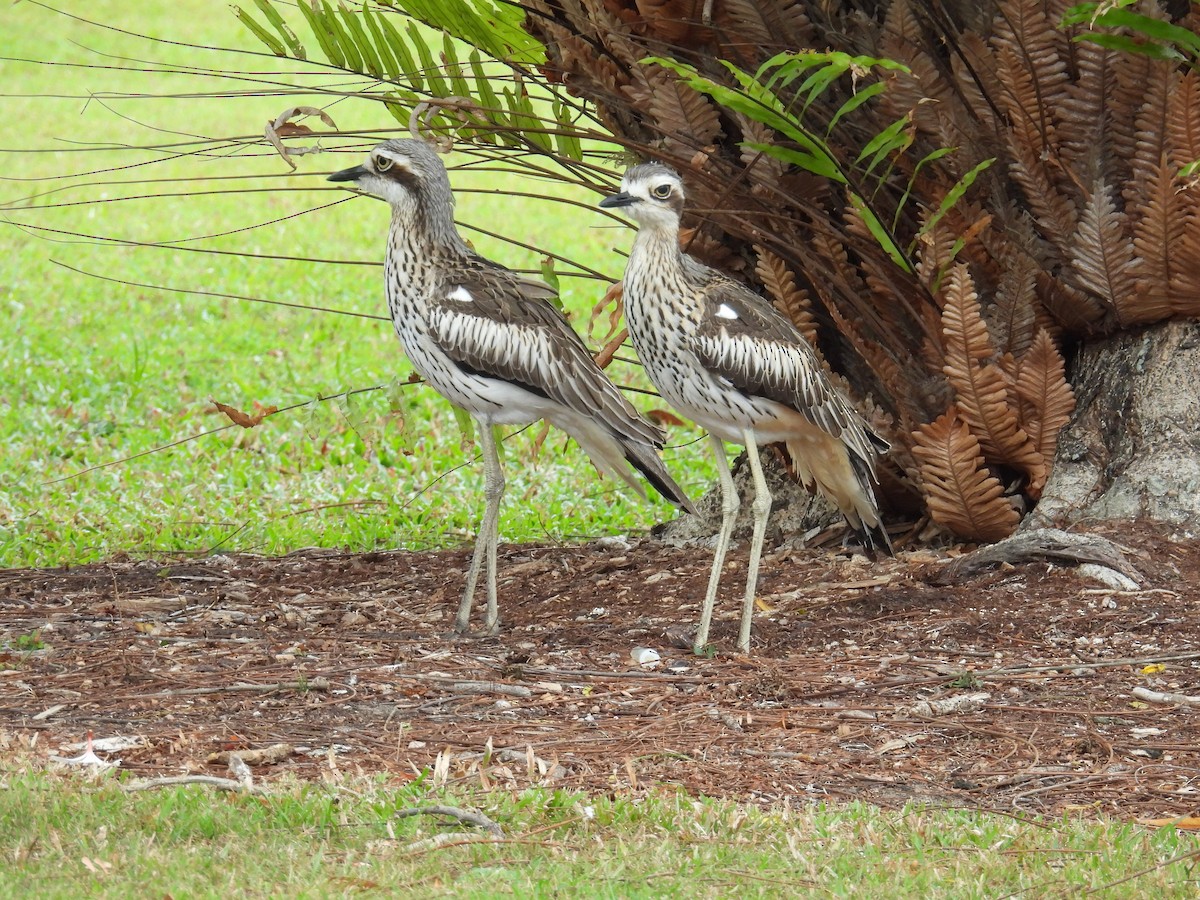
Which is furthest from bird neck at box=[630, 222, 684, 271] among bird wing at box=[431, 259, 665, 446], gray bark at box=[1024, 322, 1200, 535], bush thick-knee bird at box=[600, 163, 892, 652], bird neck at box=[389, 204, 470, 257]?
gray bark at box=[1024, 322, 1200, 535]

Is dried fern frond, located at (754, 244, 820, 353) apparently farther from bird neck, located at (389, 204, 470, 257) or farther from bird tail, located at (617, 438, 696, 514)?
bird neck, located at (389, 204, 470, 257)

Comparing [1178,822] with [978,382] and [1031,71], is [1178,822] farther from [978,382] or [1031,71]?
[1031,71]

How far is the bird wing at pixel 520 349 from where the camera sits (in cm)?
588

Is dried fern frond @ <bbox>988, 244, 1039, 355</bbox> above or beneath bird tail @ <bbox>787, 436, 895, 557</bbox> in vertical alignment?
above

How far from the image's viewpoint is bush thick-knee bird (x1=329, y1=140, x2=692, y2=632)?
5.89m

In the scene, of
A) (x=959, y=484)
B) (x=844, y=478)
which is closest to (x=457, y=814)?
(x=844, y=478)

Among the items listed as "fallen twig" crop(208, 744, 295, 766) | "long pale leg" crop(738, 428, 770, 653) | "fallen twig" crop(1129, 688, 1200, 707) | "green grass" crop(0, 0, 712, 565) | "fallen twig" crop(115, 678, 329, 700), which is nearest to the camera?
"fallen twig" crop(208, 744, 295, 766)

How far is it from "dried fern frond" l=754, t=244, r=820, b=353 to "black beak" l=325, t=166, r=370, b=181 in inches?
65.4

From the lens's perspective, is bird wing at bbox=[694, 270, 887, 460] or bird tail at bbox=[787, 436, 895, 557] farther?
bird tail at bbox=[787, 436, 895, 557]

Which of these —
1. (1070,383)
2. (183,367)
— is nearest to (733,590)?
(1070,383)

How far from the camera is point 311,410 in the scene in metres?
6.49

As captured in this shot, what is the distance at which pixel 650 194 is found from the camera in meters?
5.53

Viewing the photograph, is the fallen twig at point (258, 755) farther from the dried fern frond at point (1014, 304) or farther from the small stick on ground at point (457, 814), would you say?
the dried fern frond at point (1014, 304)

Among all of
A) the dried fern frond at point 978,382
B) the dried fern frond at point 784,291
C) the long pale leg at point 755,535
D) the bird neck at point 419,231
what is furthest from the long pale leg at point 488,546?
the dried fern frond at point 978,382
